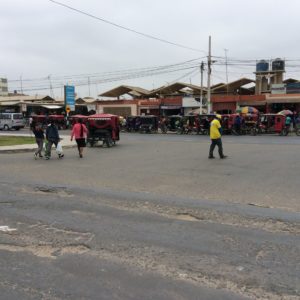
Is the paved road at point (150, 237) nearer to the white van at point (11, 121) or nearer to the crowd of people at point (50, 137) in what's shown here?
the crowd of people at point (50, 137)

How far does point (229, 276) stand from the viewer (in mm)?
4355

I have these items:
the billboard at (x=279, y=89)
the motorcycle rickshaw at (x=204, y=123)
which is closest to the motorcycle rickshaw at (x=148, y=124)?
the motorcycle rickshaw at (x=204, y=123)

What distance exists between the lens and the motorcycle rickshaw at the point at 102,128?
922 inches

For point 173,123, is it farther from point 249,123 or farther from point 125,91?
point 125,91

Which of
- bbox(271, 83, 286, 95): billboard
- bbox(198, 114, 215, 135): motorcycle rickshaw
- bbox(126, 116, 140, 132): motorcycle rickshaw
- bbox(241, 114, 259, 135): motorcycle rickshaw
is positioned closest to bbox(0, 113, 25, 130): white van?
bbox(126, 116, 140, 132): motorcycle rickshaw

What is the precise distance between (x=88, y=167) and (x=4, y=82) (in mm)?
138984

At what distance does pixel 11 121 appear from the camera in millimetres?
48031

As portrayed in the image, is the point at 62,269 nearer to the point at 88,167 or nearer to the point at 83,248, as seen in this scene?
the point at 83,248

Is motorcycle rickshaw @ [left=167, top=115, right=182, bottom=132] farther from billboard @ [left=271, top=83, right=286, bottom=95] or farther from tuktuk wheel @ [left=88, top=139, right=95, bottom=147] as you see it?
tuktuk wheel @ [left=88, top=139, right=95, bottom=147]

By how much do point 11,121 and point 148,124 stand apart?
1635 centimetres

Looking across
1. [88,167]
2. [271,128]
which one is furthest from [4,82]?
[88,167]

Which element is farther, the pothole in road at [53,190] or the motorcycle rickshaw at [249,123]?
the motorcycle rickshaw at [249,123]

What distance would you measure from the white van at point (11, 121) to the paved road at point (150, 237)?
38594 mm

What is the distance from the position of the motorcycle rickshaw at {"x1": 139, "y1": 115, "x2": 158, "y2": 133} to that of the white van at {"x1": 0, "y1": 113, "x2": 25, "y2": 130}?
48.7 ft
